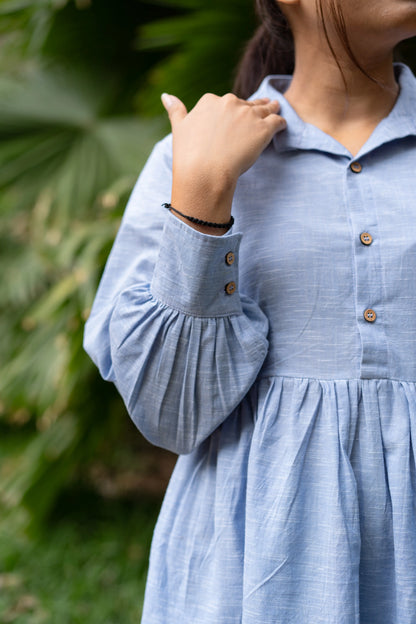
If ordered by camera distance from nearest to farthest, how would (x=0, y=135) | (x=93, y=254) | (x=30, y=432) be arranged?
(x=93, y=254)
(x=0, y=135)
(x=30, y=432)

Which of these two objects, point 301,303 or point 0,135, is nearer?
point 301,303

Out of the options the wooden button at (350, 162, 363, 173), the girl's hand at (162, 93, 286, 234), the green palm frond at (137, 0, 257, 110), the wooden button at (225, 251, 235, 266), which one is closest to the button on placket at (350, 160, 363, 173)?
the wooden button at (350, 162, 363, 173)

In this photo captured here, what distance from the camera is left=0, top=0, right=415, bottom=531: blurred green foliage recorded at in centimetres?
181

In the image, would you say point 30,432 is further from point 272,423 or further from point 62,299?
point 272,423

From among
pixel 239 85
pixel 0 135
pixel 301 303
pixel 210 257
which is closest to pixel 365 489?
pixel 301 303

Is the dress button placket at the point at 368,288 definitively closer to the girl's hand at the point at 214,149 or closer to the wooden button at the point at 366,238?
the wooden button at the point at 366,238

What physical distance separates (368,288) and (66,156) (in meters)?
1.50

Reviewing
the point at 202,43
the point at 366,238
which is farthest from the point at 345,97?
the point at 202,43

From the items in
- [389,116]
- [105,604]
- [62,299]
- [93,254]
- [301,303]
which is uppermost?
[389,116]

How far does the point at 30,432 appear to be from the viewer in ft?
7.71

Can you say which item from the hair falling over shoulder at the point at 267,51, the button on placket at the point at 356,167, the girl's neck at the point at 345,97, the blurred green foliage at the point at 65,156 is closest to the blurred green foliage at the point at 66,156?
the blurred green foliage at the point at 65,156

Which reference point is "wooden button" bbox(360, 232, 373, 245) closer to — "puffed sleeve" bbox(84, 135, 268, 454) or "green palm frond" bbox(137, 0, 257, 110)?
"puffed sleeve" bbox(84, 135, 268, 454)

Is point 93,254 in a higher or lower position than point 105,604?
higher

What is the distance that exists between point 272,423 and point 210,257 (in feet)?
0.79
